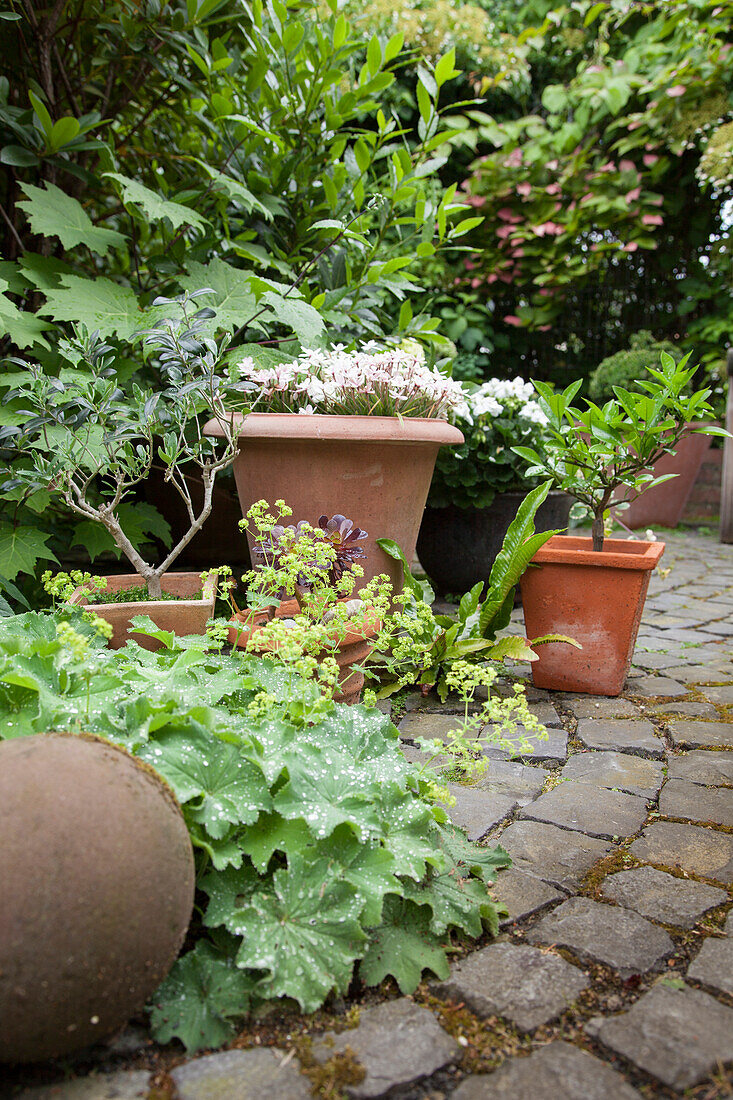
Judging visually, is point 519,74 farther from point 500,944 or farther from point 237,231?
point 500,944

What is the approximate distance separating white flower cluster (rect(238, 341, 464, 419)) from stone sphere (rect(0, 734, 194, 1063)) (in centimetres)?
149

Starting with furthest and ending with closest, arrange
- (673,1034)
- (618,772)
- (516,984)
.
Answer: (618,772)
(516,984)
(673,1034)

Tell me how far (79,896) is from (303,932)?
1.08ft

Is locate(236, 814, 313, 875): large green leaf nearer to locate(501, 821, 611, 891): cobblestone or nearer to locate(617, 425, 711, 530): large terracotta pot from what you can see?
locate(501, 821, 611, 891): cobblestone

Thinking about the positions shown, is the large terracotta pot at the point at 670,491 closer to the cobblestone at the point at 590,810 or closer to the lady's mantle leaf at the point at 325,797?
the cobblestone at the point at 590,810

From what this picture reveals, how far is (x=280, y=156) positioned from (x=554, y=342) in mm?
4658

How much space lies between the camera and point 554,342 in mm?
7059

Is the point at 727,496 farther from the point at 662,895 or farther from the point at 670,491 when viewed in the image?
the point at 662,895

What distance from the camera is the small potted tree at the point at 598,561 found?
7.50 ft

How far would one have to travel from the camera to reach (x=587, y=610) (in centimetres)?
237

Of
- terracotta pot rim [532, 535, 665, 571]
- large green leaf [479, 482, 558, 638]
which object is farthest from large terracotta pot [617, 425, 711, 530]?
large green leaf [479, 482, 558, 638]

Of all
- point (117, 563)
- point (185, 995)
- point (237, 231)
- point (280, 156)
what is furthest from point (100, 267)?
point (185, 995)

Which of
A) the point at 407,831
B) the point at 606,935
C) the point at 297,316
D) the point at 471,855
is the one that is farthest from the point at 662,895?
the point at 297,316

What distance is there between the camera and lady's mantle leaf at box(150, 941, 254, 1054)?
939mm
